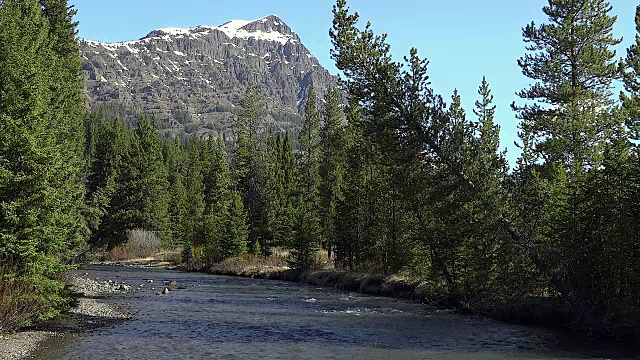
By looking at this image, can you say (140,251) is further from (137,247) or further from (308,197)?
(308,197)

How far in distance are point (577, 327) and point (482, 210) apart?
21.5ft

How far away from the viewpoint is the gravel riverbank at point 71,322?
1734cm

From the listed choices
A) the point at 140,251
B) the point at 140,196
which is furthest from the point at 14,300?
the point at 140,196

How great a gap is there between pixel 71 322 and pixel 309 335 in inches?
394

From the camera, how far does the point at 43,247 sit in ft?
68.4

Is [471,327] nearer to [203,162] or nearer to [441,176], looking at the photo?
[441,176]

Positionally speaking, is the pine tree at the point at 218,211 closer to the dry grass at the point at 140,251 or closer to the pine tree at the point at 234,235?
the pine tree at the point at 234,235

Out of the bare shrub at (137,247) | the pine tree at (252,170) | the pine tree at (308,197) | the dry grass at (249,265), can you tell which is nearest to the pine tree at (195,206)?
the pine tree at (252,170)

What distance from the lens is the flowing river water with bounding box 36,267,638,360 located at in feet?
61.1

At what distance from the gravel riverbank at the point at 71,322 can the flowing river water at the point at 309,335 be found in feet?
2.08

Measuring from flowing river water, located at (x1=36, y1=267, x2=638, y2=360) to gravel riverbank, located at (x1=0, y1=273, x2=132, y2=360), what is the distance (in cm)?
63

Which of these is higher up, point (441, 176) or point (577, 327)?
point (441, 176)

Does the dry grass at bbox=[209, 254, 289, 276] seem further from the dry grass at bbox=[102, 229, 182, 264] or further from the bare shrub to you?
the bare shrub

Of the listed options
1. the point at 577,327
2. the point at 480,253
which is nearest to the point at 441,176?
the point at 480,253
